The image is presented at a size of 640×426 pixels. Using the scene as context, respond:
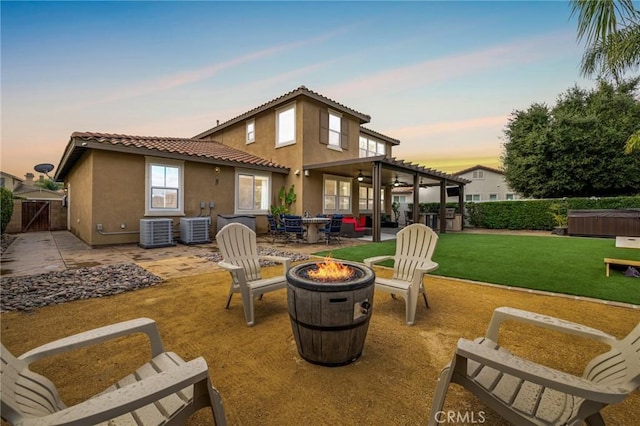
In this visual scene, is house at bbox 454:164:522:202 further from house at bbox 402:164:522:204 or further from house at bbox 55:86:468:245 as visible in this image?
house at bbox 55:86:468:245

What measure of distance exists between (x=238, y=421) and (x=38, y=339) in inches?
101

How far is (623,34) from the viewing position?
16.5ft

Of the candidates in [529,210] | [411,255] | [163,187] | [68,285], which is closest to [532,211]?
[529,210]

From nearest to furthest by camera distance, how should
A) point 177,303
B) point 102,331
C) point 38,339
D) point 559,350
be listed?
1. point 102,331
2. point 559,350
3. point 38,339
4. point 177,303

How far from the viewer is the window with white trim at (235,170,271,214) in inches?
437

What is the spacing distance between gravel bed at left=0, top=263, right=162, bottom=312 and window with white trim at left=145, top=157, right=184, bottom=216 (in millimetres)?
3926

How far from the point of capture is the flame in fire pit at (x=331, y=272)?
7.73ft

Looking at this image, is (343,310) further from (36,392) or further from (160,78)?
(160,78)

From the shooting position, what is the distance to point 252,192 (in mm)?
11602

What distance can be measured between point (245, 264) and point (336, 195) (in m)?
10.2

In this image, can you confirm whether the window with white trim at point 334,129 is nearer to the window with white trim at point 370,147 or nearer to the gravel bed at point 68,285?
the window with white trim at point 370,147

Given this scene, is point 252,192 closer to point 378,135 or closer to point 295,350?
point 378,135

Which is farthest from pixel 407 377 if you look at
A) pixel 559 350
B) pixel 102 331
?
pixel 102 331

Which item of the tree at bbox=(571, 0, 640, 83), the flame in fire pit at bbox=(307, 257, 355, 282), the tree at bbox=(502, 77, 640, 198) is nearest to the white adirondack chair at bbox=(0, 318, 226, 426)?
the flame in fire pit at bbox=(307, 257, 355, 282)
